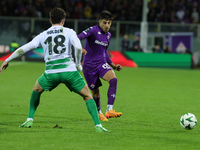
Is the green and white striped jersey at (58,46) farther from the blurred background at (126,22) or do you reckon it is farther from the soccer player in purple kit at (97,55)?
the blurred background at (126,22)

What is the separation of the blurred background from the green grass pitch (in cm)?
1248

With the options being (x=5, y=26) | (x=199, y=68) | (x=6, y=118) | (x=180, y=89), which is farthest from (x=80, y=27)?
(x=6, y=118)

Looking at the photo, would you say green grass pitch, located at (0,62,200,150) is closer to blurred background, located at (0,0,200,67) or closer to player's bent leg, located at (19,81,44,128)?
player's bent leg, located at (19,81,44,128)

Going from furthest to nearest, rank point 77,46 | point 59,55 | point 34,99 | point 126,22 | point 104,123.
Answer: point 126,22 < point 104,123 < point 34,99 < point 59,55 < point 77,46

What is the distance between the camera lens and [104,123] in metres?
8.14

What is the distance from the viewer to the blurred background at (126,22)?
27.6 meters

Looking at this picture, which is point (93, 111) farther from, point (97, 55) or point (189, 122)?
point (97, 55)

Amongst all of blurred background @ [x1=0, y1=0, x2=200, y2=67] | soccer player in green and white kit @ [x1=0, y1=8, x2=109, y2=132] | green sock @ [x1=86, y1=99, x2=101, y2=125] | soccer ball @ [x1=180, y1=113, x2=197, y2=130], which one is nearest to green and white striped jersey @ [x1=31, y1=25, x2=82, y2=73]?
soccer player in green and white kit @ [x1=0, y1=8, x2=109, y2=132]

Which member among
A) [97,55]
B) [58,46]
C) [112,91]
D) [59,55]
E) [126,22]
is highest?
[58,46]

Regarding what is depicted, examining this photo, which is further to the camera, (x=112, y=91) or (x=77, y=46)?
(x=112, y=91)

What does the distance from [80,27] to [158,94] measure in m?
14.9

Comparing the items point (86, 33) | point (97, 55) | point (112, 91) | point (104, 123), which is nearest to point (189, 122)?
point (104, 123)

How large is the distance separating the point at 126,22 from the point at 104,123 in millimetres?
20050

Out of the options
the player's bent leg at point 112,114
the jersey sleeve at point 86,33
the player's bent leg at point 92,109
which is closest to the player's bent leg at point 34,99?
the player's bent leg at point 92,109
